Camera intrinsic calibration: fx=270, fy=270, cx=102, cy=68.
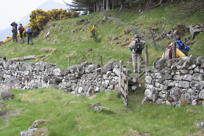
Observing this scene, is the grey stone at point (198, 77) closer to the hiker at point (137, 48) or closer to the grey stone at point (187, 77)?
the grey stone at point (187, 77)

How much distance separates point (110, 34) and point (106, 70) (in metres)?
12.5

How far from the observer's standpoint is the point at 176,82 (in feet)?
38.4

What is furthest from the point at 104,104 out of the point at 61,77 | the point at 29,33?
the point at 29,33

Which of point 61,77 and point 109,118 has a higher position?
point 61,77

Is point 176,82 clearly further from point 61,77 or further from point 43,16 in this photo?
point 43,16

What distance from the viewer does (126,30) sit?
26281 millimetres

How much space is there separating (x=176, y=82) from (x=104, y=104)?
141 inches

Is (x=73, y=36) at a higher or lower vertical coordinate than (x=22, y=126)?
higher

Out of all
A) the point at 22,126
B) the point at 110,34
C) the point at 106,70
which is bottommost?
the point at 22,126

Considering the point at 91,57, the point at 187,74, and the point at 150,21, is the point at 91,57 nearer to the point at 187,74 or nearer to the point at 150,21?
the point at 150,21

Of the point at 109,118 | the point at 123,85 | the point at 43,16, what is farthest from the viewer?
the point at 43,16

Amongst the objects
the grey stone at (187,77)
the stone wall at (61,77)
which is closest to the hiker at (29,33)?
the stone wall at (61,77)

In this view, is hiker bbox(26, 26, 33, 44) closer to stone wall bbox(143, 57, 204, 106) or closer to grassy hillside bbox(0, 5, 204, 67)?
grassy hillside bbox(0, 5, 204, 67)

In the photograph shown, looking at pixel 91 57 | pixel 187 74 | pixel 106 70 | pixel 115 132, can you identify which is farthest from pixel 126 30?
pixel 115 132
